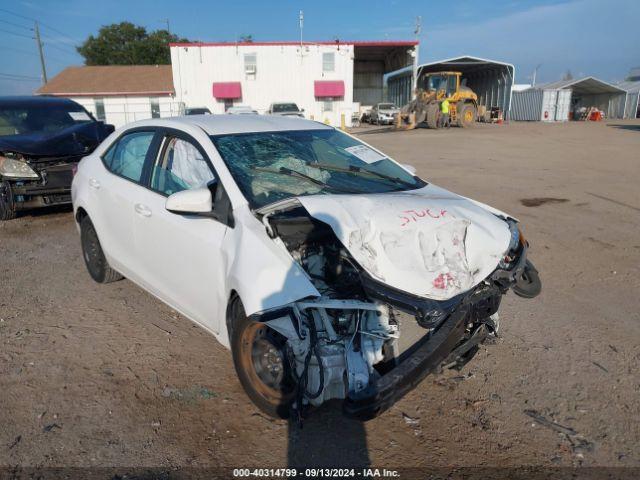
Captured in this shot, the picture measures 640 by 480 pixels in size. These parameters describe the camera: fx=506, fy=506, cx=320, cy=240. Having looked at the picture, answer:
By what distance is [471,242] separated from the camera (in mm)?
2904

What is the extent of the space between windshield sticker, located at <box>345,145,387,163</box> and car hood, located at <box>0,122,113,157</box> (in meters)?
5.37

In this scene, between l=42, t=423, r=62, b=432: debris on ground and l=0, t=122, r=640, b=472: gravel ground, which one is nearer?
Result: l=0, t=122, r=640, b=472: gravel ground

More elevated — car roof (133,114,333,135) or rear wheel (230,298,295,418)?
car roof (133,114,333,135)

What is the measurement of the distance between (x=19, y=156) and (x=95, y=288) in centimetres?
359

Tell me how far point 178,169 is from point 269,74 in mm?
34737

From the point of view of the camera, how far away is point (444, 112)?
29.2 metres

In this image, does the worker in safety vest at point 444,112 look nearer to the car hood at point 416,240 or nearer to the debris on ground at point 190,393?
the car hood at point 416,240

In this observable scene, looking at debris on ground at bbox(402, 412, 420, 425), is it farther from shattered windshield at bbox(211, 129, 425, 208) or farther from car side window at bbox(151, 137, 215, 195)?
car side window at bbox(151, 137, 215, 195)

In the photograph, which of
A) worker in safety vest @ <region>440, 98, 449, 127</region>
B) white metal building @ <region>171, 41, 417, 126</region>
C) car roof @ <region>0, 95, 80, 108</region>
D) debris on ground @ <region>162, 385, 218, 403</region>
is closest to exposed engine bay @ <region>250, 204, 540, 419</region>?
debris on ground @ <region>162, 385, 218, 403</region>

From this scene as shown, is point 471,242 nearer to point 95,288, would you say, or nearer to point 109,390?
point 109,390

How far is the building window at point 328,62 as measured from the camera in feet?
120

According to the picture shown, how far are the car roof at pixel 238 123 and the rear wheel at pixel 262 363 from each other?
4.75 feet

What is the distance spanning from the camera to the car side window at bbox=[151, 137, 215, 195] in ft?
11.8

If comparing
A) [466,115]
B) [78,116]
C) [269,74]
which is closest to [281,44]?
[269,74]
